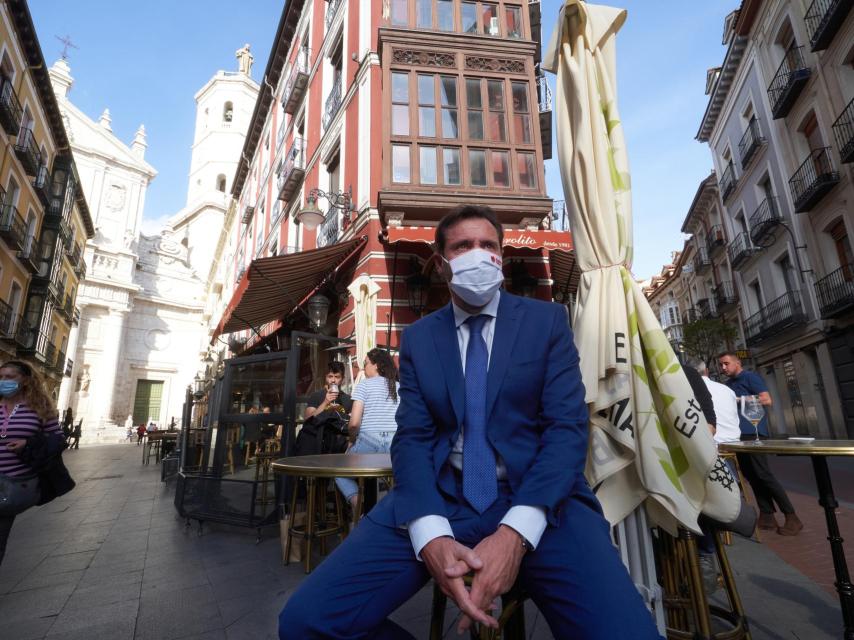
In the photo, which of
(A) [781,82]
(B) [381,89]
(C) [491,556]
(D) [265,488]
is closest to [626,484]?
(C) [491,556]

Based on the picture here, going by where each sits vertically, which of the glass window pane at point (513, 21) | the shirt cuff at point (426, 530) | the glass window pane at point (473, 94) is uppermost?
the glass window pane at point (513, 21)

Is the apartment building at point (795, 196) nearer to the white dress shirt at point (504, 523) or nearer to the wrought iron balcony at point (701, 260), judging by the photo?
the wrought iron balcony at point (701, 260)

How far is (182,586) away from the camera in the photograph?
3.26m

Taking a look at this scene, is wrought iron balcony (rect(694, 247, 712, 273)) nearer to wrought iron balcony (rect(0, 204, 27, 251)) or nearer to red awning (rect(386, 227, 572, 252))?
red awning (rect(386, 227, 572, 252))

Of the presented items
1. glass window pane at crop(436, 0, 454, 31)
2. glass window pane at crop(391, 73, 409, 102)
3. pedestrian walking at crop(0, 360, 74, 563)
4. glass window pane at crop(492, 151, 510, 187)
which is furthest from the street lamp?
pedestrian walking at crop(0, 360, 74, 563)

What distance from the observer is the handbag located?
121 inches

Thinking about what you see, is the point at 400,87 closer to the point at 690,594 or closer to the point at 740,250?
the point at 690,594

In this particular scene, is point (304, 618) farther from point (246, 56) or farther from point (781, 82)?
point (246, 56)

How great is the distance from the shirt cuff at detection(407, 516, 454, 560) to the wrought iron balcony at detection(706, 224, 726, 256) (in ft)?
90.7

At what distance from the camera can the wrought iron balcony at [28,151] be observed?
1767 cm

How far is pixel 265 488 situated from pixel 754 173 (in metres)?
22.7

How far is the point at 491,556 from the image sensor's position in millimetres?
1198

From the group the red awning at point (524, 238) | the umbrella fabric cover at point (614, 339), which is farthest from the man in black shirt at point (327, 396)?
the umbrella fabric cover at point (614, 339)

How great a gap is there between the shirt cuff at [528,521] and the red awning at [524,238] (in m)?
6.14
